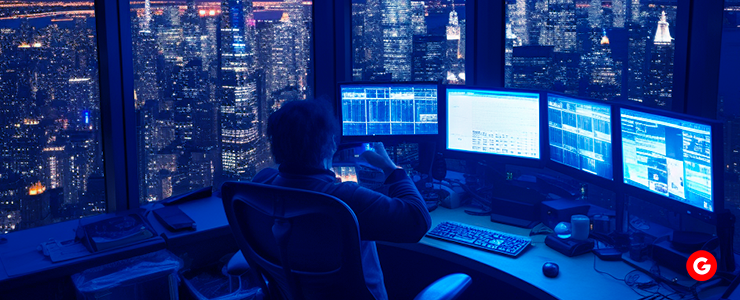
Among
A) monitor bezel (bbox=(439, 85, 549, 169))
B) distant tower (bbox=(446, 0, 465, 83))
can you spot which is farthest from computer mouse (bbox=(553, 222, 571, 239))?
distant tower (bbox=(446, 0, 465, 83))

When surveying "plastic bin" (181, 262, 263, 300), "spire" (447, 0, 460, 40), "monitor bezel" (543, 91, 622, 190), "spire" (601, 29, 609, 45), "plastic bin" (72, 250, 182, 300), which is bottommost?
"plastic bin" (181, 262, 263, 300)

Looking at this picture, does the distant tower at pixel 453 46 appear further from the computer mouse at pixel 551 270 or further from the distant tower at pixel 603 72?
the computer mouse at pixel 551 270

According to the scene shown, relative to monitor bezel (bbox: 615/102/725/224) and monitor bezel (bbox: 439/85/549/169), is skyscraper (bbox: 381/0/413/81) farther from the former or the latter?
monitor bezel (bbox: 615/102/725/224)

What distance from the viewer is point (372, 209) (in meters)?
1.83

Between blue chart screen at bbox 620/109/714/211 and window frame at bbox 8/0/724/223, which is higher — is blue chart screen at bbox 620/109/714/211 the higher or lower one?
the lower one

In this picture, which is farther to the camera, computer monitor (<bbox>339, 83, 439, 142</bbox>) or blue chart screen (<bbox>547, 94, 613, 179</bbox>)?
computer monitor (<bbox>339, 83, 439, 142</bbox>)

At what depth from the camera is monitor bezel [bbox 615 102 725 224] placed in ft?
6.48

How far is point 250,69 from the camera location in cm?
347

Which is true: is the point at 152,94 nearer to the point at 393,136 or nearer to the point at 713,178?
the point at 393,136

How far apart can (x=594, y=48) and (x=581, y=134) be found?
2.59 ft

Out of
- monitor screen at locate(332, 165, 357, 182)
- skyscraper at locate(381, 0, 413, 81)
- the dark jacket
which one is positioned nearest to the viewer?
the dark jacket

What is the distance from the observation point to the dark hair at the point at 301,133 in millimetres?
1895

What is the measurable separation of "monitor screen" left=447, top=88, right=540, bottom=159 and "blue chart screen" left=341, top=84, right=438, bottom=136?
0.13 metres

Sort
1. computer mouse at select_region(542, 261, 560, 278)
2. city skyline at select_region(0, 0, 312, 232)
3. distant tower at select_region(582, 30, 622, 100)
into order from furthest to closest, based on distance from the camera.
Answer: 1. distant tower at select_region(582, 30, 622, 100)
2. city skyline at select_region(0, 0, 312, 232)
3. computer mouse at select_region(542, 261, 560, 278)
